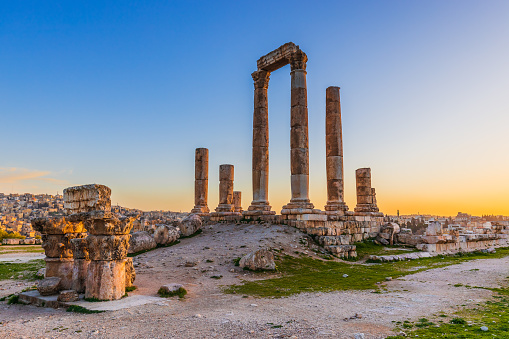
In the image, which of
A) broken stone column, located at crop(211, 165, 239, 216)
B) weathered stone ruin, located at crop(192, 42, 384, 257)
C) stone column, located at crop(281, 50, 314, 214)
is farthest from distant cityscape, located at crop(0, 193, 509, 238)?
stone column, located at crop(281, 50, 314, 214)

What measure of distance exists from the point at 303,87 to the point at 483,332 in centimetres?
1652

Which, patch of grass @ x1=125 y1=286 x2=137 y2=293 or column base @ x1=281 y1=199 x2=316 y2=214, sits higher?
column base @ x1=281 y1=199 x2=316 y2=214

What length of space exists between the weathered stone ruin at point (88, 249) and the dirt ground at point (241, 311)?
2.55ft

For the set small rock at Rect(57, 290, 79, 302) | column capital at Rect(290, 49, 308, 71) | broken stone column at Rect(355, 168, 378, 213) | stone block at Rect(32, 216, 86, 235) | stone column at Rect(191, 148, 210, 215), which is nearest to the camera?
small rock at Rect(57, 290, 79, 302)

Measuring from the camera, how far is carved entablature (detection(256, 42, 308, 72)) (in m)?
20.5

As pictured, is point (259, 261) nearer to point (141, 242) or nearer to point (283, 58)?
point (141, 242)

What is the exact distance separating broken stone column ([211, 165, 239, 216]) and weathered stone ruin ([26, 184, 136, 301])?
14741 mm

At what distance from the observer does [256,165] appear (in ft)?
73.5

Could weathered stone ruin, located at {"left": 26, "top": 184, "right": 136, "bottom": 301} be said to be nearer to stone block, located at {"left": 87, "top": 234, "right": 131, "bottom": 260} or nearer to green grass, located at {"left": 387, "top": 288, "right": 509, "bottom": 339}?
stone block, located at {"left": 87, "top": 234, "right": 131, "bottom": 260}

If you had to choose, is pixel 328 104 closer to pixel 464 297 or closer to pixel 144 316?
pixel 464 297

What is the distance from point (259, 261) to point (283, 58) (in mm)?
13221

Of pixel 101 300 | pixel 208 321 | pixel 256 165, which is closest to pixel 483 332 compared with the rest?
pixel 208 321

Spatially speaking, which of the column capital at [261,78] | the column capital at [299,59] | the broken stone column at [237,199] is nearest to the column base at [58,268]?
the column capital at [299,59]

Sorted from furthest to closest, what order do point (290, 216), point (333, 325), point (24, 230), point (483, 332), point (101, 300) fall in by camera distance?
point (24, 230)
point (290, 216)
point (101, 300)
point (333, 325)
point (483, 332)
